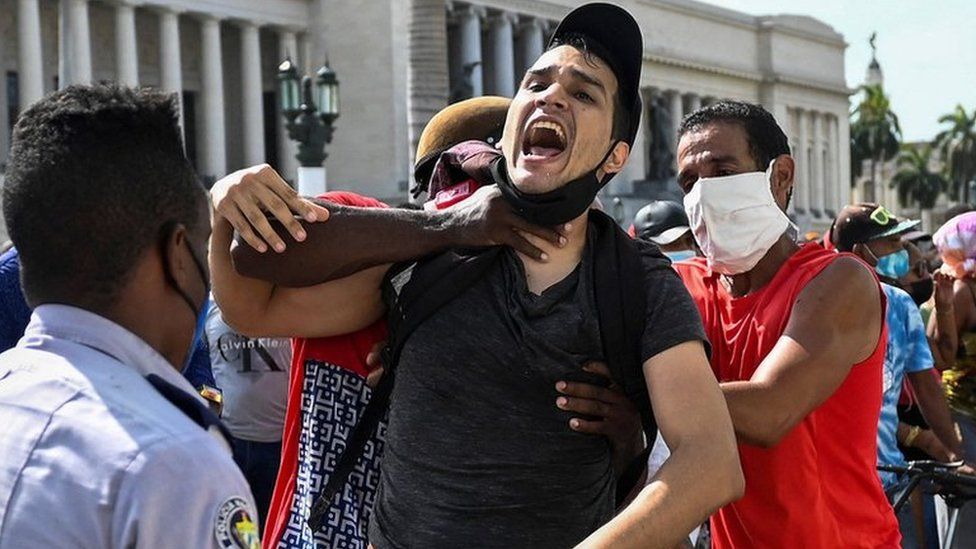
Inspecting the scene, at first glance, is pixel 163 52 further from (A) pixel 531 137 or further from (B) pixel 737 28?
(A) pixel 531 137

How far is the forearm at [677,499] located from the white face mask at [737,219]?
1157mm

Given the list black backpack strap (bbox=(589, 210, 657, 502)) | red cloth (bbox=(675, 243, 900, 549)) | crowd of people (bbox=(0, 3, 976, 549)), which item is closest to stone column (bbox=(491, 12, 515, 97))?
red cloth (bbox=(675, 243, 900, 549))

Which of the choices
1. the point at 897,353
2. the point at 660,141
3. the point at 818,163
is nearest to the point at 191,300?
the point at 897,353

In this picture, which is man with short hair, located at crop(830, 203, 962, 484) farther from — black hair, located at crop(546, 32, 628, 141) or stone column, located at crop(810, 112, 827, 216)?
stone column, located at crop(810, 112, 827, 216)

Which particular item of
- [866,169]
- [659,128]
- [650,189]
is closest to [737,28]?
[659,128]

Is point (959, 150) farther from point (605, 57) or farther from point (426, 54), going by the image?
point (605, 57)

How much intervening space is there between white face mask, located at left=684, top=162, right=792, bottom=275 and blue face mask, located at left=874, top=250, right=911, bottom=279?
174 inches

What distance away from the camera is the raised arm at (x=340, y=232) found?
275cm

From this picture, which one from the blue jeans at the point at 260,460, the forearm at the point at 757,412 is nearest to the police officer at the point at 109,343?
the forearm at the point at 757,412

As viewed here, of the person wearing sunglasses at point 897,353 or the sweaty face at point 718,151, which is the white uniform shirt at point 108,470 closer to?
the sweaty face at point 718,151

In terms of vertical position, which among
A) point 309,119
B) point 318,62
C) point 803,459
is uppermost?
point 318,62

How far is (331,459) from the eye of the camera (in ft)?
9.84

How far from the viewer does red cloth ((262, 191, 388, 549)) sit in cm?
303

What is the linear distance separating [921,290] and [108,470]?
8.53 metres
